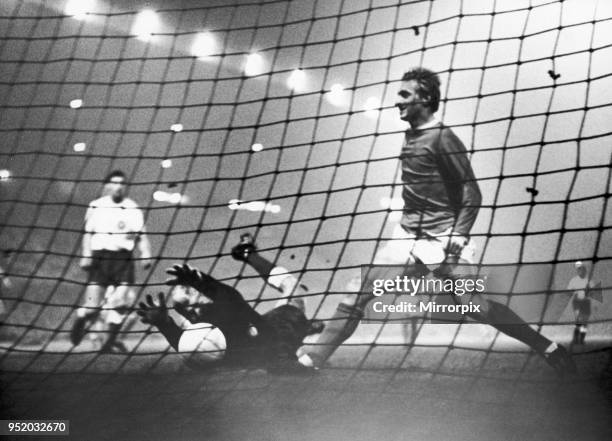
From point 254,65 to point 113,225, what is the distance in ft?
9.78

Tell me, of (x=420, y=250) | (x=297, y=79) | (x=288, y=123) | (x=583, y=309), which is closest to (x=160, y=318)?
(x=420, y=250)

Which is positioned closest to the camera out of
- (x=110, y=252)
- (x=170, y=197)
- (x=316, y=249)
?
(x=110, y=252)

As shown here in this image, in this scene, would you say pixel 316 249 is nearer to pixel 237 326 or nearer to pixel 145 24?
pixel 145 24

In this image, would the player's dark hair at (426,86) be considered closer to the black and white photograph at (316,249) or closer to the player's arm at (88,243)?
the black and white photograph at (316,249)

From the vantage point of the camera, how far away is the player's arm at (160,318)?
1946 millimetres

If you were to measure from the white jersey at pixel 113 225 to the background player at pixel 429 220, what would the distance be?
45.4 inches

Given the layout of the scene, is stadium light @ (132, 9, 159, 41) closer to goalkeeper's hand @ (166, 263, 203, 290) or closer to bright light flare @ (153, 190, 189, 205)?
bright light flare @ (153, 190, 189, 205)

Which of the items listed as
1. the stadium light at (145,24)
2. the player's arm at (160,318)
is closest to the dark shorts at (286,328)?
the player's arm at (160,318)

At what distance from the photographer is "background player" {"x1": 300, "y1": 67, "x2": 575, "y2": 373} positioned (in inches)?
77.4

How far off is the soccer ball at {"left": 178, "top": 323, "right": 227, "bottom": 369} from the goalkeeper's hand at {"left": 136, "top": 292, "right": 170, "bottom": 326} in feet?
0.32

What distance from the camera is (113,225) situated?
9.37ft

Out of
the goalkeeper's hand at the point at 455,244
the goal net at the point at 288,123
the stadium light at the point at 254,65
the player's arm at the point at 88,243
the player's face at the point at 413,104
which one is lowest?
the goalkeeper's hand at the point at 455,244

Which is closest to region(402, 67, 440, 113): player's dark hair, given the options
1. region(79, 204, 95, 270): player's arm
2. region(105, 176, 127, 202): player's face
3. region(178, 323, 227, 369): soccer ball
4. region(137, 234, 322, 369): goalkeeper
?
region(137, 234, 322, 369): goalkeeper

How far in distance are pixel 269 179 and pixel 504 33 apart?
229 centimetres
